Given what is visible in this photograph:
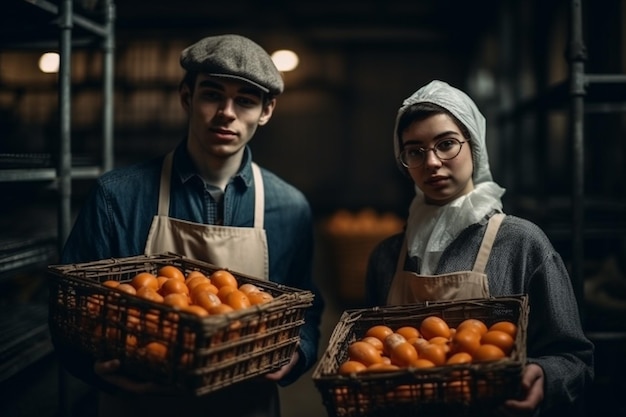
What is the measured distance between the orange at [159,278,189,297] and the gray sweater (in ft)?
2.65

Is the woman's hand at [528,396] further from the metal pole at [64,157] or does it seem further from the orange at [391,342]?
the metal pole at [64,157]

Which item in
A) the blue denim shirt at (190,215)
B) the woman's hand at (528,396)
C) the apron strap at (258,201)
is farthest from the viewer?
the apron strap at (258,201)

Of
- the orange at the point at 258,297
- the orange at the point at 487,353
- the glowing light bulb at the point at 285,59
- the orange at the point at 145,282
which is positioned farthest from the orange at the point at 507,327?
the glowing light bulb at the point at 285,59

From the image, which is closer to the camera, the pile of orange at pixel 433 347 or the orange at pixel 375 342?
the pile of orange at pixel 433 347

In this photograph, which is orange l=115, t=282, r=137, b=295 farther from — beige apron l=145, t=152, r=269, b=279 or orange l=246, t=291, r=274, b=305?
beige apron l=145, t=152, r=269, b=279

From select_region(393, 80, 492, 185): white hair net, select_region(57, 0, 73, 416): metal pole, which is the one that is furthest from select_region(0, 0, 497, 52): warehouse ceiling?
select_region(393, 80, 492, 185): white hair net

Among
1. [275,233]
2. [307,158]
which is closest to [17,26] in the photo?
[275,233]

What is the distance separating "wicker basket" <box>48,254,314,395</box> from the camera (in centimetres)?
152

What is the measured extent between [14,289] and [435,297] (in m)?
3.04

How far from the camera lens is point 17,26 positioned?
2.88 m

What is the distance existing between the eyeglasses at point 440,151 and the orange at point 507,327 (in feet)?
1.82

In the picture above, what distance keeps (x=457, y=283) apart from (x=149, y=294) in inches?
35.9

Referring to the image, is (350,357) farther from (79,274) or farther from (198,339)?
(79,274)

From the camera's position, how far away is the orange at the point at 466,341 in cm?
160
